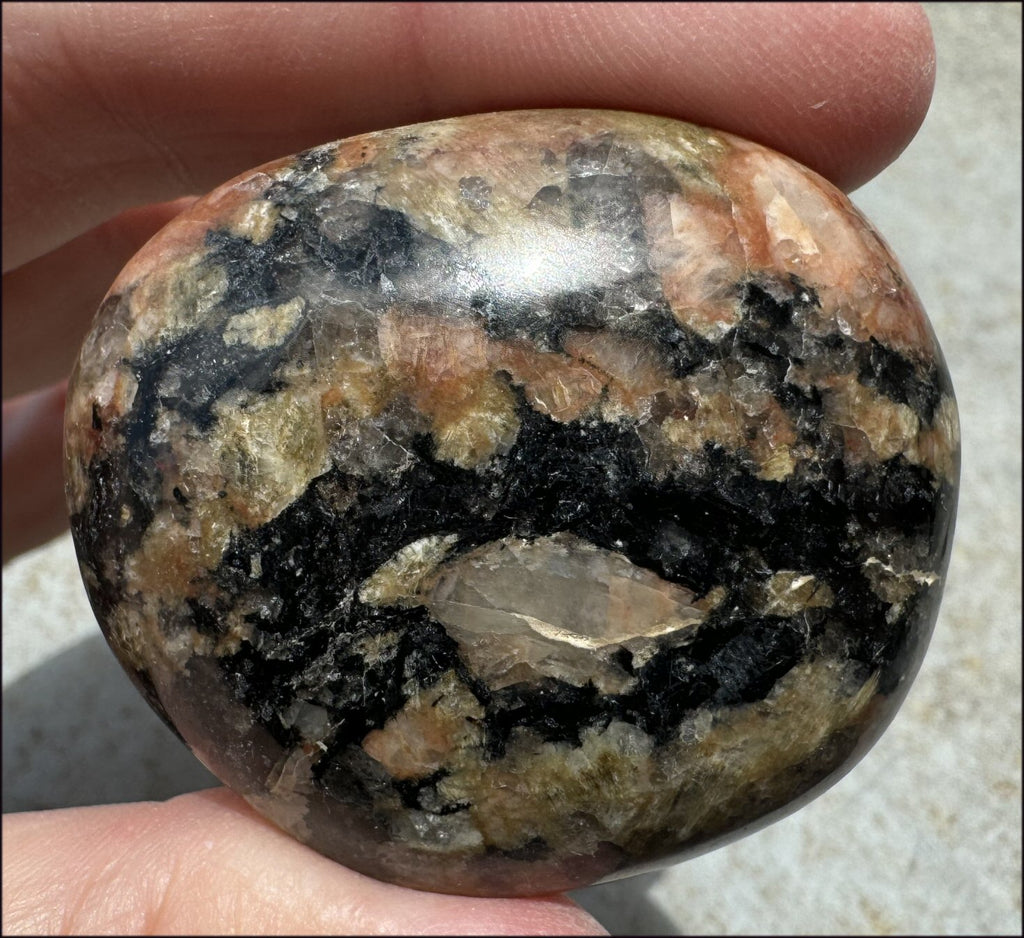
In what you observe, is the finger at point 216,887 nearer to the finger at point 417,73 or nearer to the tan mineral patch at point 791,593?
the tan mineral patch at point 791,593

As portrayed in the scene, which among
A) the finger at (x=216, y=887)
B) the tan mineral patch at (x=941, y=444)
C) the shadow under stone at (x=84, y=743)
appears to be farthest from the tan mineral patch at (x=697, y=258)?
the shadow under stone at (x=84, y=743)

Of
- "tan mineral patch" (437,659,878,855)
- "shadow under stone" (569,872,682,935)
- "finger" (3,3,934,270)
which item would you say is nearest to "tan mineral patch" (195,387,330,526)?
"tan mineral patch" (437,659,878,855)

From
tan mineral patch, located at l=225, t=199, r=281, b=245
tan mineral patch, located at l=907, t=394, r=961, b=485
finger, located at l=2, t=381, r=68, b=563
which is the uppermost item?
tan mineral patch, located at l=225, t=199, r=281, b=245

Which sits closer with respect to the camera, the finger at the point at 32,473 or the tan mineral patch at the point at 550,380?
the tan mineral patch at the point at 550,380

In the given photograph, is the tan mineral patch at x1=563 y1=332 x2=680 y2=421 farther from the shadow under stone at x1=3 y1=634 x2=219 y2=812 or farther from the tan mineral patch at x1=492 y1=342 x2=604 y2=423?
the shadow under stone at x1=3 y1=634 x2=219 y2=812

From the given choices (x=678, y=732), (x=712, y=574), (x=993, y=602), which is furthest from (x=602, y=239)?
(x=993, y=602)

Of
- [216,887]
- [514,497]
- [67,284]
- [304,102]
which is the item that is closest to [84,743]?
[67,284]
